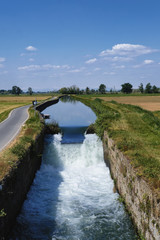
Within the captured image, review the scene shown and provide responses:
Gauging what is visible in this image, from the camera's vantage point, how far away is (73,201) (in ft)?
42.9

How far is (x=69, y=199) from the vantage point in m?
13.3

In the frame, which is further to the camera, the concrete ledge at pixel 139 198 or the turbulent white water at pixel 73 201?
the turbulent white water at pixel 73 201

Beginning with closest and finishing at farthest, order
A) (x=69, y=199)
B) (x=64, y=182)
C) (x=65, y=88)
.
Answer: (x=69, y=199)
(x=64, y=182)
(x=65, y=88)

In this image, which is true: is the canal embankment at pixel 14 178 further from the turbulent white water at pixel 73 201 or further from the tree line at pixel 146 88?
the tree line at pixel 146 88

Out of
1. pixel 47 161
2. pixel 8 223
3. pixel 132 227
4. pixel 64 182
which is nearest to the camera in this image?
pixel 8 223

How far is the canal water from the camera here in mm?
10242

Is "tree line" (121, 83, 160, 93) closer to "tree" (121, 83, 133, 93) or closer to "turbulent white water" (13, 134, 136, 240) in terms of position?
"tree" (121, 83, 133, 93)

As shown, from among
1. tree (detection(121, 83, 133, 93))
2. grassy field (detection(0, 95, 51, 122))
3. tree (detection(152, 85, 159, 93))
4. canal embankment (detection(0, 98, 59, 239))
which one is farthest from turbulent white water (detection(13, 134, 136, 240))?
tree (detection(121, 83, 133, 93))

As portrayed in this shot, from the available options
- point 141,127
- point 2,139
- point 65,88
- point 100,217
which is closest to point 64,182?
point 100,217

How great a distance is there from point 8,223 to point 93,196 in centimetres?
565

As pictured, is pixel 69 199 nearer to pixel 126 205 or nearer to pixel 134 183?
pixel 126 205

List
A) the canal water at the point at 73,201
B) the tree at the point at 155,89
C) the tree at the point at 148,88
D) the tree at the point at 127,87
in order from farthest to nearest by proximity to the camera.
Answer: the tree at the point at 127,87 → the tree at the point at 148,88 → the tree at the point at 155,89 → the canal water at the point at 73,201

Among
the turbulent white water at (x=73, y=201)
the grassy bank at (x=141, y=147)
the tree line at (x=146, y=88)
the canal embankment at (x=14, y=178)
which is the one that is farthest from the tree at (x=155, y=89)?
the canal embankment at (x=14, y=178)

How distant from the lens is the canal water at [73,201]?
10.2m
